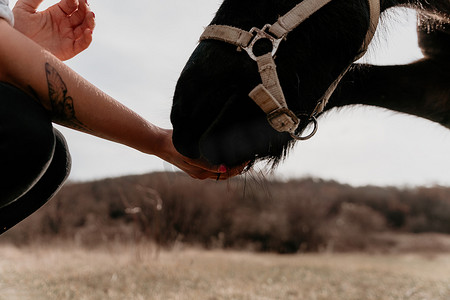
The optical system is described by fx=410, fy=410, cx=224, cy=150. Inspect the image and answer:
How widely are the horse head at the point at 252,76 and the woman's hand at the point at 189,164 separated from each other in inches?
1.4

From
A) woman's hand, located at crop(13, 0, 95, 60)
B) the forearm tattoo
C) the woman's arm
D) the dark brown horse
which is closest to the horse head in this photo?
the dark brown horse

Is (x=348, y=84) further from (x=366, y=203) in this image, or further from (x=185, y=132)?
(x=366, y=203)

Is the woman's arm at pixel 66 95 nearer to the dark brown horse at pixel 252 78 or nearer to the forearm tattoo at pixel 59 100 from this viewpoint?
the forearm tattoo at pixel 59 100

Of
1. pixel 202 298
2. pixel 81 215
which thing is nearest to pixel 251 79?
pixel 202 298

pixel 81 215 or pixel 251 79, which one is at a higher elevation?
pixel 251 79

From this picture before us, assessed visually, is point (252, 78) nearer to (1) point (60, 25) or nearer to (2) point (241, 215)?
(1) point (60, 25)

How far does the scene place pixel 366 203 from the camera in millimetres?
19547

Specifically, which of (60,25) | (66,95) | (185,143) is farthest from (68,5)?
(185,143)

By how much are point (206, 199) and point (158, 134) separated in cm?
1015

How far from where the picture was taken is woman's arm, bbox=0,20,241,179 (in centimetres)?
97

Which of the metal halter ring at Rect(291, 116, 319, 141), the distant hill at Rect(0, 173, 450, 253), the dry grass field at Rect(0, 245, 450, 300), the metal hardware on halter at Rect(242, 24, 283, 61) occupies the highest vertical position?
the metal hardware on halter at Rect(242, 24, 283, 61)

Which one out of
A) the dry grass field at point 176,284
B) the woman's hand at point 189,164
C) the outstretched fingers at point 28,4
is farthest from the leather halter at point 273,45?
the dry grass field at point 176,284

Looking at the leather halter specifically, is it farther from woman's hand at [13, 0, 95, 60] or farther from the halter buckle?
woman's hand at [13, 0, 95, 60]

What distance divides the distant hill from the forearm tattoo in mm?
4648
